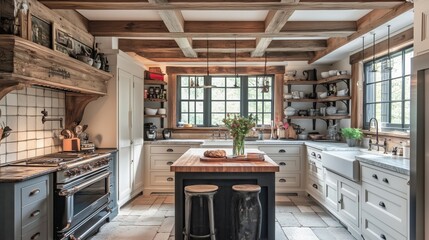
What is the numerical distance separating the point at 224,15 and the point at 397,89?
7.58 ft

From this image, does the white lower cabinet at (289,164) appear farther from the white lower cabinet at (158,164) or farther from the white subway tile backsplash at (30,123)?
the white subway tile backsplash at (30,123)

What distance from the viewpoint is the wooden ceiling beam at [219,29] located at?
3.62 metres

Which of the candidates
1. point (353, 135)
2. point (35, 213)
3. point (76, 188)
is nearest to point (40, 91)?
point (76, 188)

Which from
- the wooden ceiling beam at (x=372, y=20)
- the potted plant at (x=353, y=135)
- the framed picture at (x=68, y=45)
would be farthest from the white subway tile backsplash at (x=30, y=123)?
the potted plant at (x=353, y=135)

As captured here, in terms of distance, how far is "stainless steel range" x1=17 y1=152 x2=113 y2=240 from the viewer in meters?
2.64

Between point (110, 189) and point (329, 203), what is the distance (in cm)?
285

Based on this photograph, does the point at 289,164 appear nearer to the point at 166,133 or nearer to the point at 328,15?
the point at 166,133

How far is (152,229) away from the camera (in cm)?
353

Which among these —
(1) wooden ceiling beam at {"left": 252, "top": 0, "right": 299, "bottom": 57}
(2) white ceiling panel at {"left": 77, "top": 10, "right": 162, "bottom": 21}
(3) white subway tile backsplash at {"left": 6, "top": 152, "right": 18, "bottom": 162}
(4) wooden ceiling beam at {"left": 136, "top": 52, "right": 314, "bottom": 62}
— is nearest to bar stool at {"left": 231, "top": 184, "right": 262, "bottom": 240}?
(1) wooden ceiling beam at {"left": 252, "top": 0, "right": 299, "bottom": 57}

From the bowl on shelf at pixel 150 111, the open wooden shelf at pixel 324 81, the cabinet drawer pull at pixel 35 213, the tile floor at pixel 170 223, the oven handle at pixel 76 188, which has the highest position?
the open wooden shelf at pixel 324 81

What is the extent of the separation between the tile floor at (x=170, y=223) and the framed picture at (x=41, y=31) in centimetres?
212

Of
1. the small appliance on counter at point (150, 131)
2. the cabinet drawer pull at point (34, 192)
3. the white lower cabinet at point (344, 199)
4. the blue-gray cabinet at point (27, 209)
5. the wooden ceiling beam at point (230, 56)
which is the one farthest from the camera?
the small appliance on counter at point (150, 131)

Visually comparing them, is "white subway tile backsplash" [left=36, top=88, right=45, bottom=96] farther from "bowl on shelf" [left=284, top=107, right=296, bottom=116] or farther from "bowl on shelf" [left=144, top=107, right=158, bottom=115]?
"bowl on shelf" [left=284, top=107, right=296, bottom=116]

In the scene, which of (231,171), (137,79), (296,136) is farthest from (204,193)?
(296,136)
